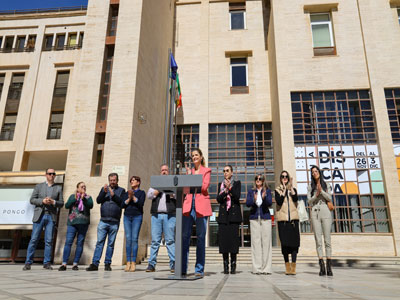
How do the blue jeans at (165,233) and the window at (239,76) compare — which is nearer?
the blue jeans at (165,233)

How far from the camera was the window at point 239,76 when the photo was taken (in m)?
15.4

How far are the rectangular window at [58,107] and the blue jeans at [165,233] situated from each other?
433 inches

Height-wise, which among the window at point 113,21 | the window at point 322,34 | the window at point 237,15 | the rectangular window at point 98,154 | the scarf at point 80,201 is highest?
the window at point 237,15

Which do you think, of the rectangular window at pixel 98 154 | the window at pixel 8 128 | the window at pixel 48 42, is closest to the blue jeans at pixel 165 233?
the rectangular window at pixel 98 154

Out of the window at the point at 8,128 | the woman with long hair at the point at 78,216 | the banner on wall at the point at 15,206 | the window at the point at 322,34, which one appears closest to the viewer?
the woman with long hair at the point at 78,216

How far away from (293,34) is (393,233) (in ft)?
30.1

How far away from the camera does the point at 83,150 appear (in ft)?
29.8

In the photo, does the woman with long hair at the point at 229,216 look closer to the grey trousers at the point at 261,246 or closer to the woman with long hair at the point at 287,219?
the grey trousers at the point at 261,246

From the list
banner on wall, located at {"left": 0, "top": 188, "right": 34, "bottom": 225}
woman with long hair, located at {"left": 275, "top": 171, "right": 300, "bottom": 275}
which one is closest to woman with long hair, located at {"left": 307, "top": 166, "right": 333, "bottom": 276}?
woman with long hair, located at {"left": 275, "top": 171, "right": 300, "bottom": 275}

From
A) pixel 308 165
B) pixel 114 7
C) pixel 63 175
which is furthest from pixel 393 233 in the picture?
pixel 114 7

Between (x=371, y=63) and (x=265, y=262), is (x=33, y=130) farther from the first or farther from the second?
(x=371, y=63)

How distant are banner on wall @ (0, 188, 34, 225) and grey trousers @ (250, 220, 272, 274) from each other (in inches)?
253

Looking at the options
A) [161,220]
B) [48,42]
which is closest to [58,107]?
[48,42]

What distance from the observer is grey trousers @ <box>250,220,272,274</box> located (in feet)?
17.0
